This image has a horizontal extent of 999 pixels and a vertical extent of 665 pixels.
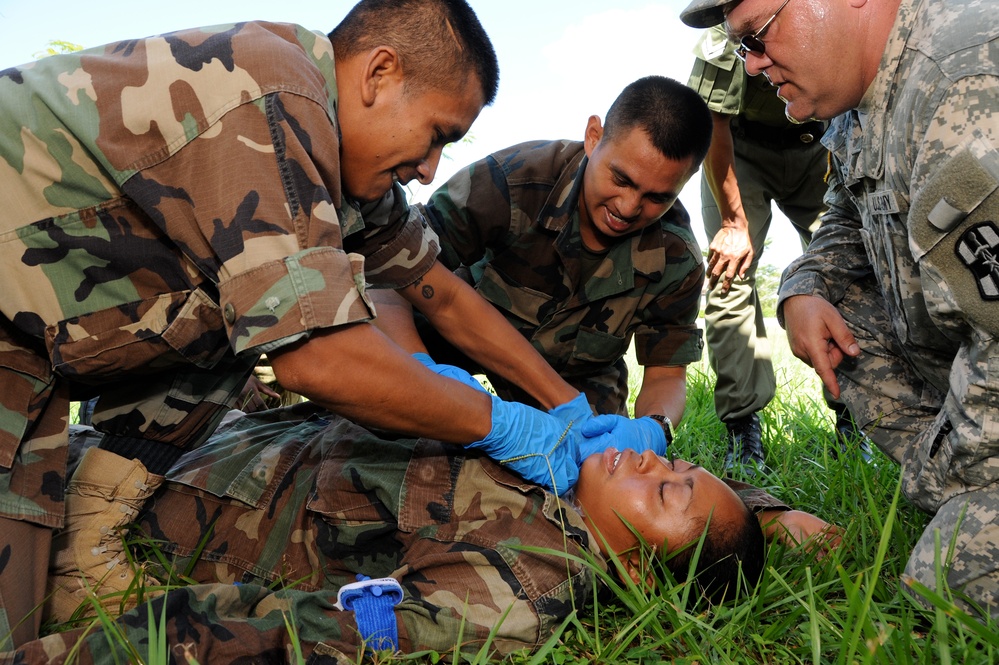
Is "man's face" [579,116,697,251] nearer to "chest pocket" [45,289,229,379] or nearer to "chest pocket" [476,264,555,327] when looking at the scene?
"chest pocket" [476,264,555,327]

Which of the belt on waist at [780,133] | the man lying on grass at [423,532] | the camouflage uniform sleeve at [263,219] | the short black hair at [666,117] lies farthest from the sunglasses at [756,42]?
the belt on waist at [780,133]

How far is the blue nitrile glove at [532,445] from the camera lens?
225cm

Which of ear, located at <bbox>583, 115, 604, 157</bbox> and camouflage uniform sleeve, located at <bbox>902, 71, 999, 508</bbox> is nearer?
camouflage uniform sleeve, located at <bbox>902, 71, 999, 508</bbox>

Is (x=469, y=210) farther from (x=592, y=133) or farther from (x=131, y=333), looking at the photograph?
(x=131, y=333)

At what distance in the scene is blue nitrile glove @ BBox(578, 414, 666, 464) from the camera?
277cm

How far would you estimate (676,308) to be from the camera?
12.5 ft

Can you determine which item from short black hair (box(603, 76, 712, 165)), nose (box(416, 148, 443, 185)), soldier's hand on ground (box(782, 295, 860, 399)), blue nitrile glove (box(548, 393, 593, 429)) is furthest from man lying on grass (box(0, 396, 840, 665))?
short black hair (box(603, 76, 712, 165))

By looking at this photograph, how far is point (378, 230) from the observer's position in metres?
2.79

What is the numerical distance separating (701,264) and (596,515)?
5.74 ft

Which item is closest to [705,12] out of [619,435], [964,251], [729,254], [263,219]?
[964,251]

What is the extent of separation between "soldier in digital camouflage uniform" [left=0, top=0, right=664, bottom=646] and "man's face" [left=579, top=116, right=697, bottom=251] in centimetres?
116

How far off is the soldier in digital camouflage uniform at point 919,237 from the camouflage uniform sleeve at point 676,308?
68cm

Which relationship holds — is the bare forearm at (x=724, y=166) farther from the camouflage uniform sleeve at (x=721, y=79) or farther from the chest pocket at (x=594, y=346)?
the chest pocket at (x=594, y=346)

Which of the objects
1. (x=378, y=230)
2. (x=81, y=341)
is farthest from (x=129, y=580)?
(x=378, y=230)
